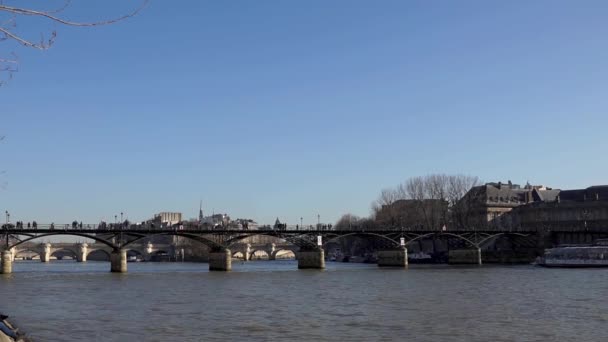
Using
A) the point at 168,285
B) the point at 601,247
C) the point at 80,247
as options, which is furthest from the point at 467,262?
the point at 80,247

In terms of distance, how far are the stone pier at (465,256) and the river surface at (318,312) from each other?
168 feet

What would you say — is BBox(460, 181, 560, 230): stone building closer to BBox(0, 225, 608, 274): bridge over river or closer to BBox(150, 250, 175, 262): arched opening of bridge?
BBox(0, 225, 608, 274): bridge over river

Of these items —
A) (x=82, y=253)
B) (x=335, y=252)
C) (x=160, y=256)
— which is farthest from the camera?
(x=160, y=256)

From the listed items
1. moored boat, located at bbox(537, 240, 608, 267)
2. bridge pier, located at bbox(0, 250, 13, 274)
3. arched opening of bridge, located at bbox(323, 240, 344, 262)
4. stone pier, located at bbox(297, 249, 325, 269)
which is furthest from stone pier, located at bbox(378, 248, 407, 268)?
bridge pier, located at bbox(0, 250, 13, 274)

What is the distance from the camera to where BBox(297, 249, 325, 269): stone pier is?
100 metres

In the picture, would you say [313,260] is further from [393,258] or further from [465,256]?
[465,256]

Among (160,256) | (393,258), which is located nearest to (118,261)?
(393,258)

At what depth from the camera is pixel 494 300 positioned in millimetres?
43875

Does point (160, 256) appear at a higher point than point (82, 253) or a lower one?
lower

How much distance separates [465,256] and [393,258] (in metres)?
12.4

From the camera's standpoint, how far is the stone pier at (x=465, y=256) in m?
110

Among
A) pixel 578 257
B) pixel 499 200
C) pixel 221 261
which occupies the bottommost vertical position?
pixel 578 257

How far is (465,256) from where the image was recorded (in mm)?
112250

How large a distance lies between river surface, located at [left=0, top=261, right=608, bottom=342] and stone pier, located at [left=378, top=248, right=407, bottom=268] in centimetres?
4609
